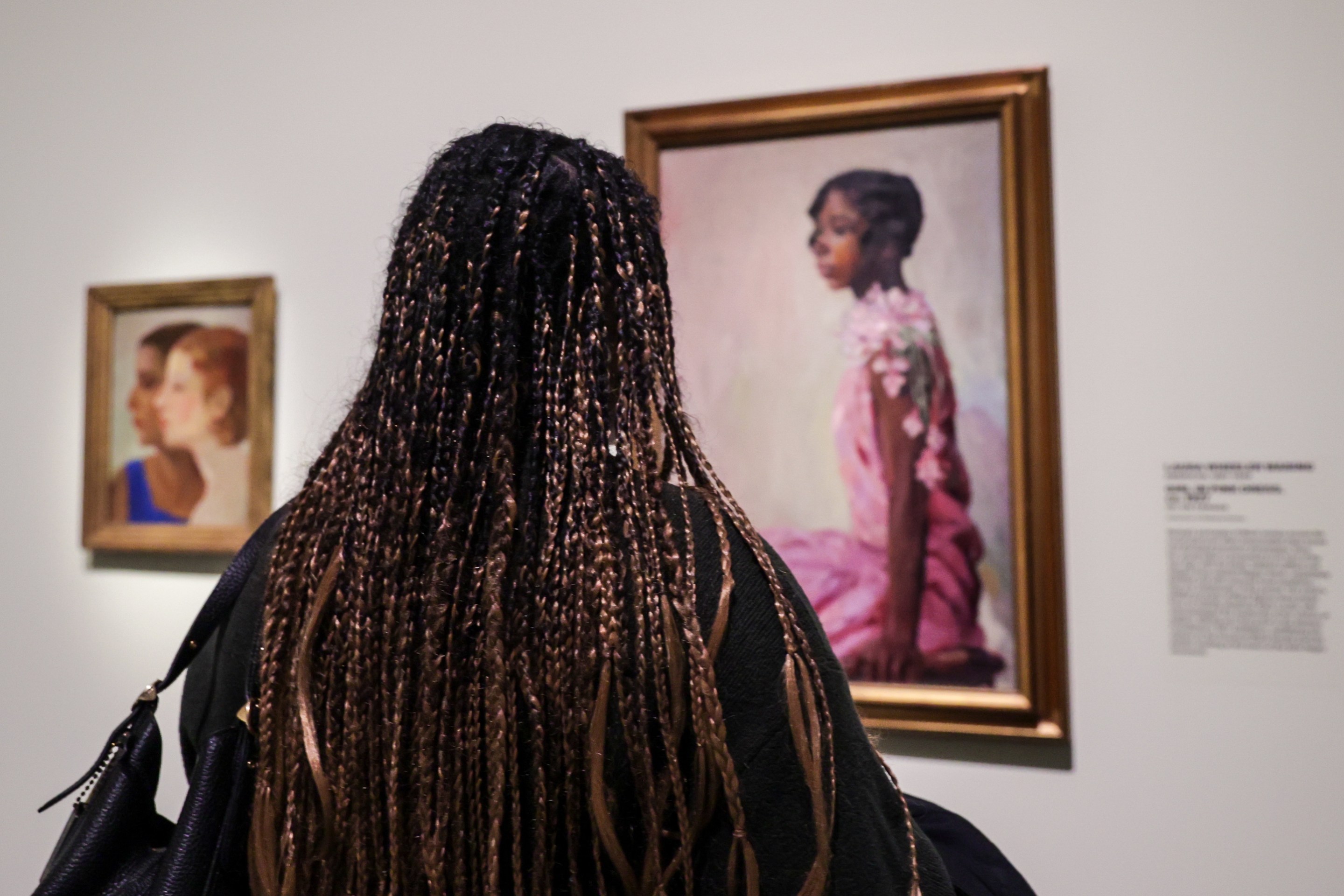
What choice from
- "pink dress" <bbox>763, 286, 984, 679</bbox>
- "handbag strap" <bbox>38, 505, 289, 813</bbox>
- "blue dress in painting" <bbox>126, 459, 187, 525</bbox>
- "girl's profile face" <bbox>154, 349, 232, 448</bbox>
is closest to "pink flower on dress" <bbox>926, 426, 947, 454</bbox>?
"pink dress" <bbox>763, 286, 984, 679</bbox>

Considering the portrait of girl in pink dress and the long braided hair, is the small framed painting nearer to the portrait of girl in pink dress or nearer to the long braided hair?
the portrait of girl in pink dress

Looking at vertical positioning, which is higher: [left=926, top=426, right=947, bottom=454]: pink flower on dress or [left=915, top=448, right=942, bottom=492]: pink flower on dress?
[left=926, top=426, right=947, bottom=454]: pink flower on dress

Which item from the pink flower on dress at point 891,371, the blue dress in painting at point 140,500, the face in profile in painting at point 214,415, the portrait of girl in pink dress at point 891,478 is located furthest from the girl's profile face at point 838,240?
the blue dress in painting at point 140,500

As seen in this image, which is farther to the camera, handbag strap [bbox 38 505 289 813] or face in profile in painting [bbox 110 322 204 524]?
face in profile in painting [bbox 110 322 204 524]

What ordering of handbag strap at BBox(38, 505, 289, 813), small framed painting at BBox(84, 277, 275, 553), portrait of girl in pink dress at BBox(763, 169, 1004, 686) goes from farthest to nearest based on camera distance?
small framed painting at BBox(84, 277, 275, 553)
portrait of girl in pink dress at BBox(763, 169, 1004, 686)
handbag strap at BBox(38, 505, 289, 813)

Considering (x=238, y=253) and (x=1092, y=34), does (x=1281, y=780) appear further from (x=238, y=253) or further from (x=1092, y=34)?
(x=238, y=253)

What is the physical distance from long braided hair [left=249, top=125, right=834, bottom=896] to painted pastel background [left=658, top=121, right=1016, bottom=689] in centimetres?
75

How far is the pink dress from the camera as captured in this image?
1.39 m

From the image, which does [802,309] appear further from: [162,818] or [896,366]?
[162,818]

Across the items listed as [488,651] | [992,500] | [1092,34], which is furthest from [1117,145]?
[488,651]

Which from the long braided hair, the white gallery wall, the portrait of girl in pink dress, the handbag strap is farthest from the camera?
the portrait of girl in pink dress

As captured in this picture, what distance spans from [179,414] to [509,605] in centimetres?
146

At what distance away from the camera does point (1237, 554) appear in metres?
1.31

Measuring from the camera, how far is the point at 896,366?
4.66 feet
